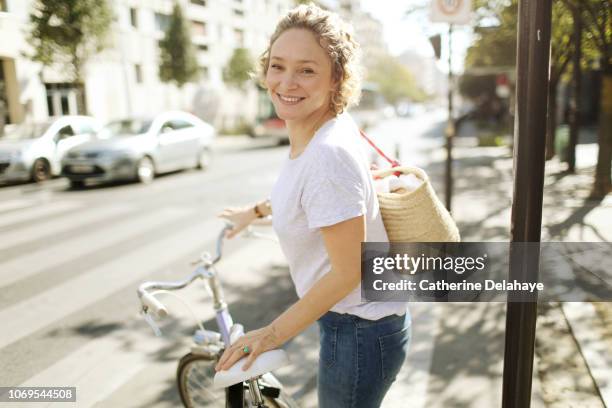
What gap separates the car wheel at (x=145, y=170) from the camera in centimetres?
1177

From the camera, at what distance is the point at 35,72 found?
22250 millimetres

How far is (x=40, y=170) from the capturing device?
1235 cm

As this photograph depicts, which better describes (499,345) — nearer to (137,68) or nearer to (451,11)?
(451,11)

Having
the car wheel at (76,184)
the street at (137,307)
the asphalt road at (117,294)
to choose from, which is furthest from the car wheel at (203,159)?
the street at (137,307)

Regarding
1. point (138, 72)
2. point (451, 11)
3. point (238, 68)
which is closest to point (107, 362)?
point (451, 11)

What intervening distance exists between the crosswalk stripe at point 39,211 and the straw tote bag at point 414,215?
25.5 feet

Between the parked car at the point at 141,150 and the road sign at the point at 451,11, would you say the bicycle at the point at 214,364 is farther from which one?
the parked car at the point at 141,150

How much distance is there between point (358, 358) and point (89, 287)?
4287 mm

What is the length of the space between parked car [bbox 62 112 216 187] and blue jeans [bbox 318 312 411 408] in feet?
34.9

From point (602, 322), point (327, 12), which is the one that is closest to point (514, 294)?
point (327, 12)

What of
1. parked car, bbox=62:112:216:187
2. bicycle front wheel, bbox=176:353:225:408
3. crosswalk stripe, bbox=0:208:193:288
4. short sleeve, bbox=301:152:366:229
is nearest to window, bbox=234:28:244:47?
parked car, bbox=62:112:216:187

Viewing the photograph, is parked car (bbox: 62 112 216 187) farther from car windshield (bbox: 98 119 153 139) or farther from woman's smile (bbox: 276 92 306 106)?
woman's smile (bbox: 276 92 306 106)

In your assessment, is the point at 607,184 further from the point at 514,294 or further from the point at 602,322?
the point at 514,294

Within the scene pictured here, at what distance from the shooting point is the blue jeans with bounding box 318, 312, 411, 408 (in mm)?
1613
